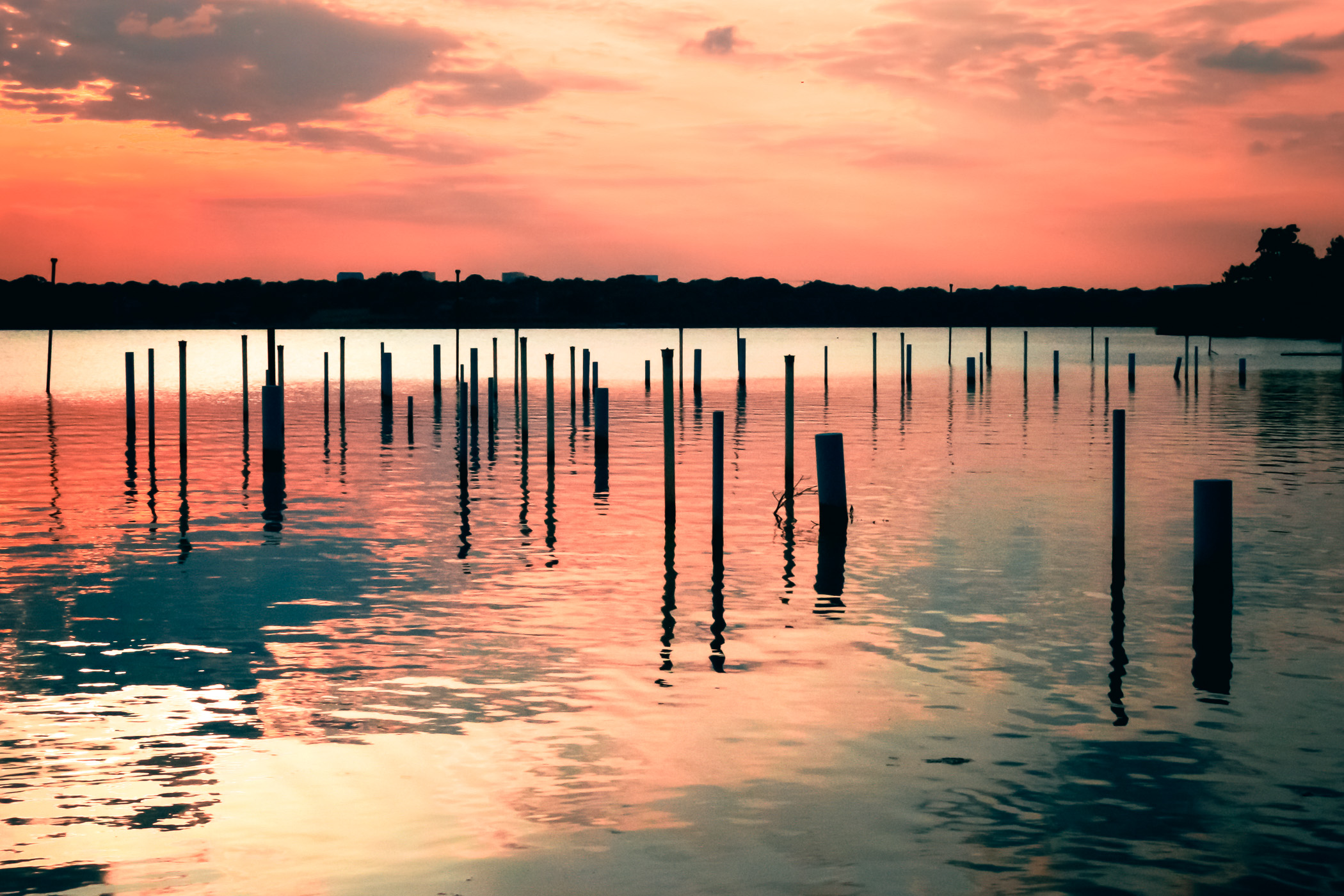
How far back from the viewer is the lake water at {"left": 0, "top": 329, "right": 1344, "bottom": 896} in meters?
8.23

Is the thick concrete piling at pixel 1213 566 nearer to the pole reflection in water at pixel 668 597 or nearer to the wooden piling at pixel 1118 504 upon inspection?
the wooden piling at pixel 1118 504

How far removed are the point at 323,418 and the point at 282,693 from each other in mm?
37615

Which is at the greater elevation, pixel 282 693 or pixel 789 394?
pixel 789 394

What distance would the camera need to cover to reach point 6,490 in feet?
91.4

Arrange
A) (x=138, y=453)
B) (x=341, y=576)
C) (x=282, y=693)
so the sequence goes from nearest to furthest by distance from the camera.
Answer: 1. (x=282, y=693)
2. (x=341, y=576)
3. (x=138, y=453)

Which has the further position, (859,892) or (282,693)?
(282,693)

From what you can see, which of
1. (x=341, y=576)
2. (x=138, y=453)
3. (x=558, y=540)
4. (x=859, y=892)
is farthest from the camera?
(x=138, y=453)

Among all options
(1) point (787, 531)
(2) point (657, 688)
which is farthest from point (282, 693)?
(1) point (787, 531)

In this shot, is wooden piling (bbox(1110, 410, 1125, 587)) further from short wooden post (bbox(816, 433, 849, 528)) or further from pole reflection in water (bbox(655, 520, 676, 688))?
pole reflection in water (bbox(655, 520, 676, 688))

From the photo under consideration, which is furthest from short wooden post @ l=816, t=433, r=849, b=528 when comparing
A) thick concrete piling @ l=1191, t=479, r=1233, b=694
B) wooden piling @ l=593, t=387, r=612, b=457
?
wooden piling @ l=593, t=387, r=612, b=457

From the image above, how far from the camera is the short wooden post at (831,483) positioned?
20.3 metres

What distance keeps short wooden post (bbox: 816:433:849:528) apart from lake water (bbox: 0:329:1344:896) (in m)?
0.55

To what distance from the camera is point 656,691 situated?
1211cm

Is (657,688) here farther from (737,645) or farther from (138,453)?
(138,453)
